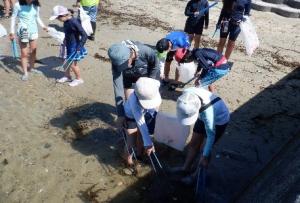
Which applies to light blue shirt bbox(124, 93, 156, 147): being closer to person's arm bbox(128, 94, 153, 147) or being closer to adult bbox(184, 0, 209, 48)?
person's arm bbox(128, 94, 153, 147)

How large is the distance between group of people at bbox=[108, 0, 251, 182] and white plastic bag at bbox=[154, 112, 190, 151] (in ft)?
0.59

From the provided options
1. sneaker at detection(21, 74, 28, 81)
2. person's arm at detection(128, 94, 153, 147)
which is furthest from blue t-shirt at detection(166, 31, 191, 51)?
sneaker at detection(21, 74, 28, 81)

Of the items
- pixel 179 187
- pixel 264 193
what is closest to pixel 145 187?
pixel 179 187

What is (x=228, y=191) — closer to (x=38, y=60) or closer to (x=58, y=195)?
(x=58, y=195)

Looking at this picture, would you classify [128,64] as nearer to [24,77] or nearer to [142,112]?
[142,112]

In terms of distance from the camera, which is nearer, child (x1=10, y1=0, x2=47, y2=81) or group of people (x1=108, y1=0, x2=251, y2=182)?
group of people (x1=108, y1=0, x2=251, y2=182)

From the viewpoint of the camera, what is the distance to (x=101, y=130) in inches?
212

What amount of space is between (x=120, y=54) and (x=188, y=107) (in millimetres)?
1114

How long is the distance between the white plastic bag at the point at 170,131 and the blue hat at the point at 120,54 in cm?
85

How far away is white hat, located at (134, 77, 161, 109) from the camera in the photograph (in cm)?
374

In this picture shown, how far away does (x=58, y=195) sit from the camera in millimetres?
4281

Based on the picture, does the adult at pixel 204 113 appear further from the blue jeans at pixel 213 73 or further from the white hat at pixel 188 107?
the blue jeans at pixel 213 73

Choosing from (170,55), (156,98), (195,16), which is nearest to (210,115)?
(156,98)

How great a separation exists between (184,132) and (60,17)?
268 cm
